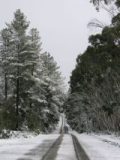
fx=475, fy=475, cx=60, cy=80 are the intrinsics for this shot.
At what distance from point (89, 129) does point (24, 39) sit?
20467 mm

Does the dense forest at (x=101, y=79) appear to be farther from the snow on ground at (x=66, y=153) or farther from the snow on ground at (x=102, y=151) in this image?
the snow on ground at (x=66, y=153)

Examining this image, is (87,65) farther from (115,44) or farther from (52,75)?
(52,75)

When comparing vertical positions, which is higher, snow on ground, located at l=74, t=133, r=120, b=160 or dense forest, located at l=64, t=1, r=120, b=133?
dense forest, located at l=64, t=1, r=120, b=133

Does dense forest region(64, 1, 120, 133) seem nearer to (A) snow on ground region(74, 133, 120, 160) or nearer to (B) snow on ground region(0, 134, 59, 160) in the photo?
(A) snow on ground region(74, 133, 120, 160)

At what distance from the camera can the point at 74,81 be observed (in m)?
73.2

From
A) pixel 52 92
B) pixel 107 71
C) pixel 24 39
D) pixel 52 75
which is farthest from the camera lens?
pixel 52 75

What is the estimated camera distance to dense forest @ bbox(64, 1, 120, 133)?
40000 mm

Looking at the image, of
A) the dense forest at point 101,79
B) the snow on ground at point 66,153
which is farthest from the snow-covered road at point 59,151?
the dense forest at point 101,79

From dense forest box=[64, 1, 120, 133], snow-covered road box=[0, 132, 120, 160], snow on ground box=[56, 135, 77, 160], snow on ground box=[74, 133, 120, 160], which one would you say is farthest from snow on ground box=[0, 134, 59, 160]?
dense forest box=[64, 1, 120, 133]

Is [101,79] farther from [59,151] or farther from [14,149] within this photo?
[59,151]

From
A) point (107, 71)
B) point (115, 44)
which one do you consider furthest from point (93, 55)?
point (115, 44)

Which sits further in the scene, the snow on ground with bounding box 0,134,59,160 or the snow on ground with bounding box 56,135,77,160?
the snow on ground with bounding box 0,134,59,160

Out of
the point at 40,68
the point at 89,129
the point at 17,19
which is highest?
the point at 17,19

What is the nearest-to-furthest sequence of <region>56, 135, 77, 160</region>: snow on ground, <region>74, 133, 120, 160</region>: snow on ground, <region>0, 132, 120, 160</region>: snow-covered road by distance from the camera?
<region>56, 135, 77, 160</region>: snow on ground
<region>0, 132, 120, 160</region>: snow-covered road
<region>74, 133, 120, 160</region>: snow on ground
